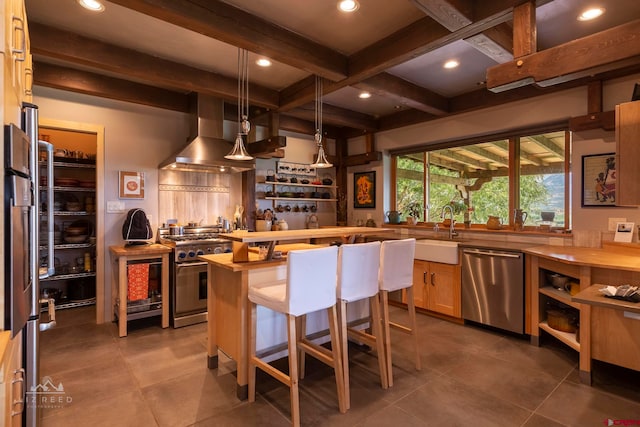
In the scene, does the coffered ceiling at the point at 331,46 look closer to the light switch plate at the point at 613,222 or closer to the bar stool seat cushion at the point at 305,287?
the light switch plate at the point at 613,222

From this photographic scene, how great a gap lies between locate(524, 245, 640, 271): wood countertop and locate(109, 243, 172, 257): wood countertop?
146 inches

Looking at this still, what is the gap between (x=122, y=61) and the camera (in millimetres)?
2979

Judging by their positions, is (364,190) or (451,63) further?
(364,190)

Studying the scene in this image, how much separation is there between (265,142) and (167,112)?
128 centimetres

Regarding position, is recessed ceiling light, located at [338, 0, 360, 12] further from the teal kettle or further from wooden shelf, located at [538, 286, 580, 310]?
the teal kettle

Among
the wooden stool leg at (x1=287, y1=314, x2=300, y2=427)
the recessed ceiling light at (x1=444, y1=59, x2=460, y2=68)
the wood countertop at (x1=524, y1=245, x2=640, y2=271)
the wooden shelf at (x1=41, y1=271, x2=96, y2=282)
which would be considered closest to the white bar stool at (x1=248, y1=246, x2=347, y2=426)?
the wooden stool leg at (x1=287, y1=314, x2=300, y2=427)

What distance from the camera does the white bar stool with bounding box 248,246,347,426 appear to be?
6.50 ft

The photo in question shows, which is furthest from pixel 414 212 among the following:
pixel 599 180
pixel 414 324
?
pixel 414 324

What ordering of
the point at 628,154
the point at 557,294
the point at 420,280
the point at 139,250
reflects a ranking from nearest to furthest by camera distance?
the point at 628,154
the point at 557,294
the point at 139,250
the point at 420,280

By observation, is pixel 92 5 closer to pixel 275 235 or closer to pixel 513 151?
pixel 275 235

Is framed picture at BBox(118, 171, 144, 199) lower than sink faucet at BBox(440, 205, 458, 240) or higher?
higher

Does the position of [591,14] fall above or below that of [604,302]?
above

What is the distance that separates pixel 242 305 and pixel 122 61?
96.2 inches

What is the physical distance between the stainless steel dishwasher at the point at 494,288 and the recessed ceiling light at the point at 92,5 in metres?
3.88
